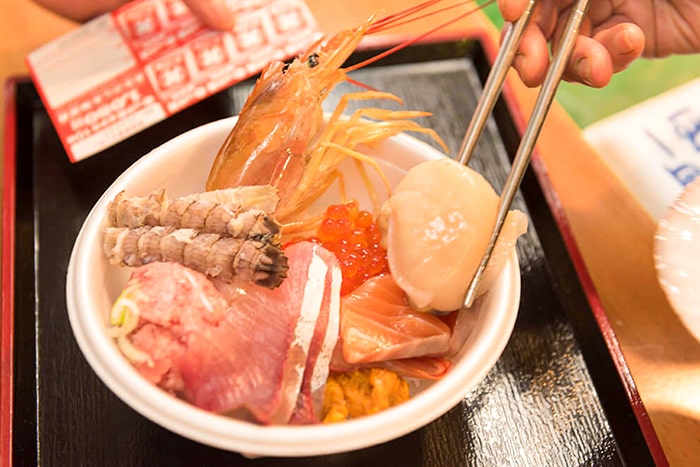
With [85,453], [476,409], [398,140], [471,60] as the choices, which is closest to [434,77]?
[471,60]

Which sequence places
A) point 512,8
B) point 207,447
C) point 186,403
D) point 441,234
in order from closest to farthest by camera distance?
point 186,403
point 441,234
point 207,447
point 512,8

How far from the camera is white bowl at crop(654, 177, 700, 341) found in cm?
119

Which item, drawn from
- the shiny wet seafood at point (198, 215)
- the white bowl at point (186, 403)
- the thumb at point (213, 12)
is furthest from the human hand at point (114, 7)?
Answer: the shiny wet seafood at point (198, 215)

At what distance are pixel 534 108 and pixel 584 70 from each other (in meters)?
0.28

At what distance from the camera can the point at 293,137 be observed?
4.20 ft

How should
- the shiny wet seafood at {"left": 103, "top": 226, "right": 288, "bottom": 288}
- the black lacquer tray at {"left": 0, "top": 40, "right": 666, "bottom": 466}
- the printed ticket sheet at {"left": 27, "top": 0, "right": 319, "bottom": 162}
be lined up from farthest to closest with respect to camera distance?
1. the printed ticket sheet at {"left": 27, "top": 0, "right": 319, "bottom": 162}
2. the black lacquer tray at {"left": 0, "top": 40, "right": 666, "bottom": 466}
3. the shiny wet seafood at {"left": 103, "top": 226, "right": 288, "bottom": 288}

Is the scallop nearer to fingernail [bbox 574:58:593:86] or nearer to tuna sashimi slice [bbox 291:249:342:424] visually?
tuna sashimi slice [bbox 291:249:342:424]

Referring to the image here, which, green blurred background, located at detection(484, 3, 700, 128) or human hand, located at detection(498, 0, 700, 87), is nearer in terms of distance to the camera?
human hand, located at detection(498, 0, 700, 87)

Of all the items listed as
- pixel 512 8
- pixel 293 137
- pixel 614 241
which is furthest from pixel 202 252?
pixel 614 241

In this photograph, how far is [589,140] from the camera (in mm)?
1771

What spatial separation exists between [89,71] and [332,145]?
78cm

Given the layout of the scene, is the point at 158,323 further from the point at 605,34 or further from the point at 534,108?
the point at 605,34

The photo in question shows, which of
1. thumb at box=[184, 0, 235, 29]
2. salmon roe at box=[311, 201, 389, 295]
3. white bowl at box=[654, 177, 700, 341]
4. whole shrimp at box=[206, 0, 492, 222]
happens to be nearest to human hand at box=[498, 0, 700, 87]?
whole shrimp at box=[206, 0, 492, 222]

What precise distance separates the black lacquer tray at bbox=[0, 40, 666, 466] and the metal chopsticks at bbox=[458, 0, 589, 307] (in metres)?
0.29
